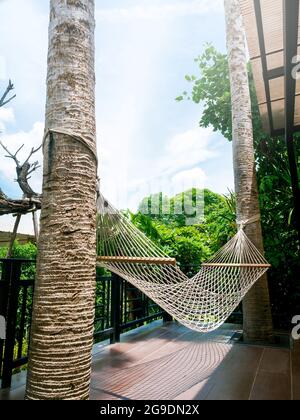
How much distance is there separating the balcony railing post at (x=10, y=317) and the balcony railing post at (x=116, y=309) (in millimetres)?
1170

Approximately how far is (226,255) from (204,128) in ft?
9.94

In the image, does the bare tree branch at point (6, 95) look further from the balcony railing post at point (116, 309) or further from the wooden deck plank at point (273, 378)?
the wooden deck plank at point (273, 378)

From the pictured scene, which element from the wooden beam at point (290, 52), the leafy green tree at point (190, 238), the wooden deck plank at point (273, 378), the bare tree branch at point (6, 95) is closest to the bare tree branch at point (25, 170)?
the bare tree branch at point (6, 95)

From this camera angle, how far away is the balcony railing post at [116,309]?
2.81 metres

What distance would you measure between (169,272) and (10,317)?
101 cm

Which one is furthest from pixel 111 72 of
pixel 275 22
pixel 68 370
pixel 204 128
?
pixel 68 370

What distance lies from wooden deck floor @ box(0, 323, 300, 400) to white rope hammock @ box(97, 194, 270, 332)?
1.15 feet

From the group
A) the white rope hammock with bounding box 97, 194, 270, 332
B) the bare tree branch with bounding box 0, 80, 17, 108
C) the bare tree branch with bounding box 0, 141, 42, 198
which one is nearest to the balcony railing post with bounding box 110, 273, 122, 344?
the white rope hammock with bounding box 97, 194, 270, 332

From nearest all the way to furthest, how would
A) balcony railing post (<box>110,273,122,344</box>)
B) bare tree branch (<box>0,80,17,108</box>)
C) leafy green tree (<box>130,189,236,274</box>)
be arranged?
balcony railing post (<box>110,273,122,344</box>)
bare tree branch (<box>0,80,17,108</box>)
leafy green tree (<box>130,189,236,274</box>)

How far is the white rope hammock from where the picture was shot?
1496 mm

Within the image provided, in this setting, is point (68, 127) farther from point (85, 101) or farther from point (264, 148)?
point (264, 148)

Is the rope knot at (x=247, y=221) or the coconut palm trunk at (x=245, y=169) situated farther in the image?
the rope knot at (x=247, y=221)

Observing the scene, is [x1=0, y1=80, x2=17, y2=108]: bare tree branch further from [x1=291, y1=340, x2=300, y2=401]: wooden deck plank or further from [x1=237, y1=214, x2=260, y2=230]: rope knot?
[x1=291, y1=340, x2=300, y2=401]: wooden deck plank

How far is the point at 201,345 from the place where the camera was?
2.85 m
